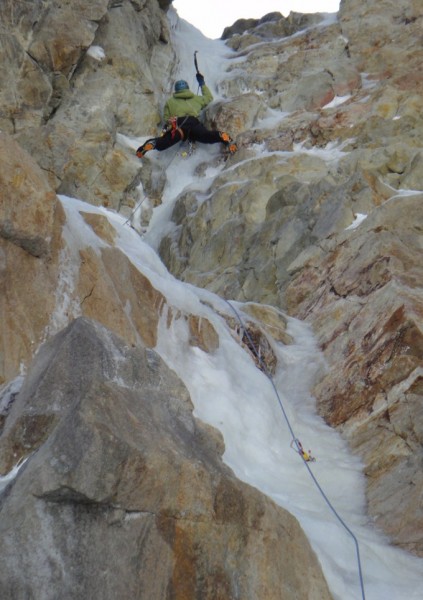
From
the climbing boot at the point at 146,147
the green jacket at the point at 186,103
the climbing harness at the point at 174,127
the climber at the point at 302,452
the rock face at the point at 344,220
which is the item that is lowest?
the climbing boot at the point at 146,147

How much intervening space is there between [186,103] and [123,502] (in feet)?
57.7

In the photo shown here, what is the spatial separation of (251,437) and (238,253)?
7.41m

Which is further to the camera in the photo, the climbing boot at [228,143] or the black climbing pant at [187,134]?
the black climbing pant at [187,134]

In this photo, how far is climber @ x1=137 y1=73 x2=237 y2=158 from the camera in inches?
698

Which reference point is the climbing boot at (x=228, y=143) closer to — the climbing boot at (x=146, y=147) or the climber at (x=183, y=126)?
the climber at (x=183, y=126)

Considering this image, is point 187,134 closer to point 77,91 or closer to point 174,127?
point 174,127

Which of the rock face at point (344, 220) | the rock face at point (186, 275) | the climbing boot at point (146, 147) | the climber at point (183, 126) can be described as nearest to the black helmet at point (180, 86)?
the climber at point (183, 126)

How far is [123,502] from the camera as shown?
309cm

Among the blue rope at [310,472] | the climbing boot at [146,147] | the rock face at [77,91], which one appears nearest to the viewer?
the blue rope at [310,472]

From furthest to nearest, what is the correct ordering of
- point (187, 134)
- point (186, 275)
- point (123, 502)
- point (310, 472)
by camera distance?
1. point (187, 134)
2. point (186, 275)
3. point (310, 472)
4. point (123, 502)

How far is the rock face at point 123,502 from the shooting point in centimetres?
286

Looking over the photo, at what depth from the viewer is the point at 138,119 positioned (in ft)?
60.4

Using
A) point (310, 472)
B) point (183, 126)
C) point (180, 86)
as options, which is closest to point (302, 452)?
point (310, 472)

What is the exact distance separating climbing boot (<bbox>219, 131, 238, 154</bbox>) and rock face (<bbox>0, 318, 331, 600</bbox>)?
1403cm
